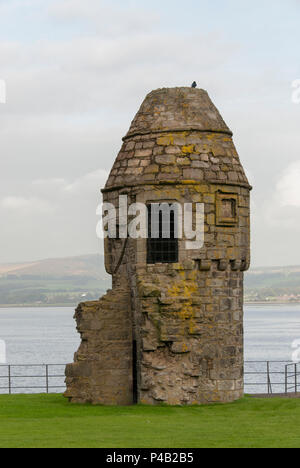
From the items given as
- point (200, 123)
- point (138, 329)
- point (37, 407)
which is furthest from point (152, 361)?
point (200, 123)

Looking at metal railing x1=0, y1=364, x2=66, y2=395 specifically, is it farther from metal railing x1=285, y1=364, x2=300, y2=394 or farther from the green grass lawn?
the green grass lawn

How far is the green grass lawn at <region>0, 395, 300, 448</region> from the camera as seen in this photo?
18562 mm

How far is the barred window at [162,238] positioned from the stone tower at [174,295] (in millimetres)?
26

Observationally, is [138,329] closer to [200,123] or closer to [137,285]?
[137,285]

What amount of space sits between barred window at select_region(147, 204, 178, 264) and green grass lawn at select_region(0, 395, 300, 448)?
384 centimetres

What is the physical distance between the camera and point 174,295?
2486cm

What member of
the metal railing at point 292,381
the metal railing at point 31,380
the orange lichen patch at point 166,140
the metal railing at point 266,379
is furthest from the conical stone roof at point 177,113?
the metal railing at point 31,380

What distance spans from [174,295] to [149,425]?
14.9 feet

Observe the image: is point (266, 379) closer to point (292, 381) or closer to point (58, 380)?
point (292, 381)

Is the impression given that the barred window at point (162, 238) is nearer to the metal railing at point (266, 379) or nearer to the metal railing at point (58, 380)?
the metal railing at point (266, 379)

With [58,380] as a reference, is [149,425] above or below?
above

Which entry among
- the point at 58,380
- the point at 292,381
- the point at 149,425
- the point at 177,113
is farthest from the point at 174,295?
the point at 58,380

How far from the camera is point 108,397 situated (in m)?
25.4

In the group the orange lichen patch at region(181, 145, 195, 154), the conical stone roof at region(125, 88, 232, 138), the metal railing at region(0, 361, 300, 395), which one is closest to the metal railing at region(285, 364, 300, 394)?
the metal railing at region(0, 361, 300, 395)
